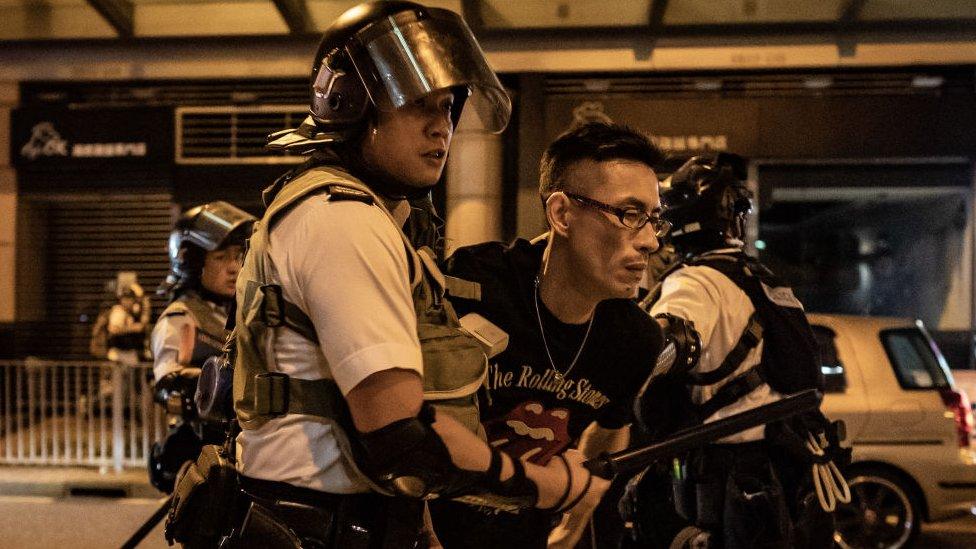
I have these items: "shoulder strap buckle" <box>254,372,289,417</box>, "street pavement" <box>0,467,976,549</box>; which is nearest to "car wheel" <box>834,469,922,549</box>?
"street pavement" <box>0,467,976,549</box>

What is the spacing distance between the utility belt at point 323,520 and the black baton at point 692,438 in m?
0.46

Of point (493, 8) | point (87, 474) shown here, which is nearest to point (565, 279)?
point (87, 474)

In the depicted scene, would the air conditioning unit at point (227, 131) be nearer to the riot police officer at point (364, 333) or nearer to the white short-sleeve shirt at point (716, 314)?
the white short-sleeve shirt at point (716, 314)

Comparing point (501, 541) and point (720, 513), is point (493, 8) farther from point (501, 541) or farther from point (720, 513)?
point (501, 541)

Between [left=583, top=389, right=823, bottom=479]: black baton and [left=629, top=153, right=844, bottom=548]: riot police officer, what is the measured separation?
0.93 metres

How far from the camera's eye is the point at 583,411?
2.53m

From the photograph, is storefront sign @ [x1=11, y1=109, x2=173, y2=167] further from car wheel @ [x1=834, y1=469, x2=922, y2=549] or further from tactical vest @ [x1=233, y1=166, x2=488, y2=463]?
tactical vest @ [x1=233, y1=166, x2=488, y2=463]

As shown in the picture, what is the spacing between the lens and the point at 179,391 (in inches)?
165

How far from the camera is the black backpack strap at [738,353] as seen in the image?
3.53 meters

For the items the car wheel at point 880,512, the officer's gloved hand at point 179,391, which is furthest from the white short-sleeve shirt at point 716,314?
the car wheel at point 880,512

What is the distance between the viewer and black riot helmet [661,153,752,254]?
385 cm

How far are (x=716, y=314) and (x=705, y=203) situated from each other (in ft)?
1.91

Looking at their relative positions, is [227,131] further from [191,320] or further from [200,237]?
[191,320]

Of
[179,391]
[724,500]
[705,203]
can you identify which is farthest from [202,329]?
[724,500]
